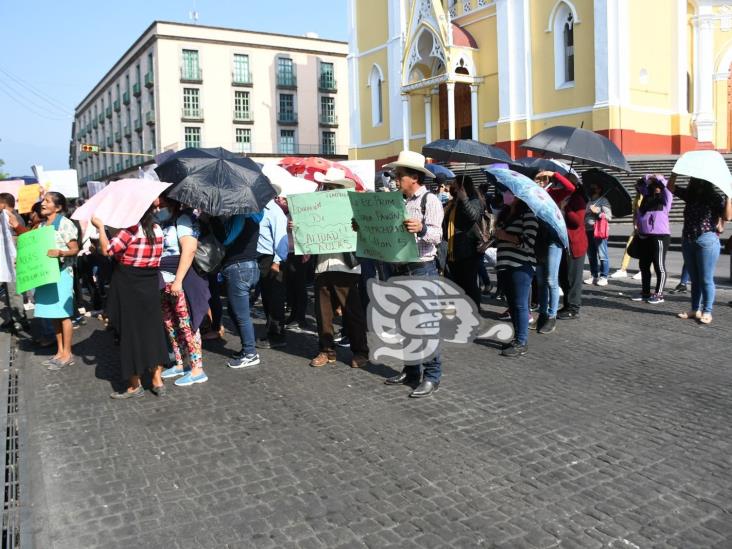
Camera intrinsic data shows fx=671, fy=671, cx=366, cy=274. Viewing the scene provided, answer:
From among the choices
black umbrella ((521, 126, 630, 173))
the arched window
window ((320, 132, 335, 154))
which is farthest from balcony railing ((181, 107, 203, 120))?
black umbrella ((521, 126, 630, 173))

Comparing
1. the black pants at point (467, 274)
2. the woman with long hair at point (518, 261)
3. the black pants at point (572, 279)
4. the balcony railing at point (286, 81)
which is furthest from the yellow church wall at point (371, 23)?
the woman with long hair at point (518, 261)

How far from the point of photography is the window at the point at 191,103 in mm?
48750

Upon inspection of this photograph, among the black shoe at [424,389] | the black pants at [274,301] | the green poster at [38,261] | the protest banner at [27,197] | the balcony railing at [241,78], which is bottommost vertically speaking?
the black shoe at [424,389]

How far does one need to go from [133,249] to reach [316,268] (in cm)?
185

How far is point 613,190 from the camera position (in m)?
8.74

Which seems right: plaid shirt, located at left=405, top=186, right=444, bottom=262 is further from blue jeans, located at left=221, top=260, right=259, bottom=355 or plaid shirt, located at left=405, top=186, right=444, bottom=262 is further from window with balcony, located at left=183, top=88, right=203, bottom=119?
window with balcony, located at left=183, top=88, right=203, bottom=119

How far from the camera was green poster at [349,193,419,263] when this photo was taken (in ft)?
17.9

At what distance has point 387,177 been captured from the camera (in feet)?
39.7

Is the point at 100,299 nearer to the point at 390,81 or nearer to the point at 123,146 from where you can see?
the point at 390,81

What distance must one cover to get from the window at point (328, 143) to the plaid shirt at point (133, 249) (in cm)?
4788

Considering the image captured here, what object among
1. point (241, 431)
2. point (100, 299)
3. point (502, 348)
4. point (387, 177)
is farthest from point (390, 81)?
point (241, 431)

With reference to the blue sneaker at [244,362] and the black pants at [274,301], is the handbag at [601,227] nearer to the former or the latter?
the black pants at [274,301]

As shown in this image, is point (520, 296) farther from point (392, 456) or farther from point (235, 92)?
point (235, 92)

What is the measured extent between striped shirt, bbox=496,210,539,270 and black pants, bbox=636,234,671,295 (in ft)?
11.4
